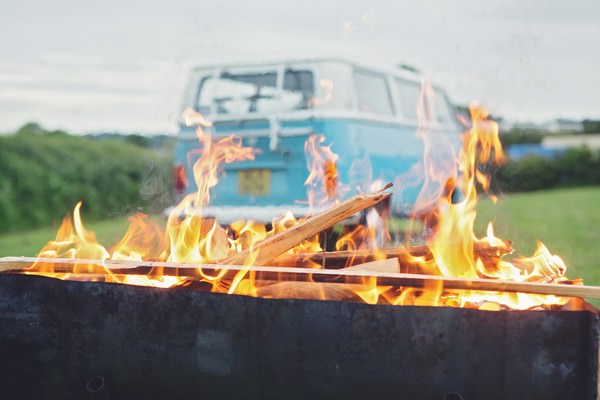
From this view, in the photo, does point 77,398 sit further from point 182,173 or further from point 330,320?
point 182,173

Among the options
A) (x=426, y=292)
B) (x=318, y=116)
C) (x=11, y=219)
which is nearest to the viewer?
(x=426, y=292)

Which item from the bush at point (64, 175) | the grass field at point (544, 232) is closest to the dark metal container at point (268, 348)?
the grass field at point (544, 232)

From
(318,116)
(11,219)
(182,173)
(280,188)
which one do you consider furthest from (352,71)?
(11,219)

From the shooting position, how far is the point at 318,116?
7.35 meters

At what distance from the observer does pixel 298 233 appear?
130 inches

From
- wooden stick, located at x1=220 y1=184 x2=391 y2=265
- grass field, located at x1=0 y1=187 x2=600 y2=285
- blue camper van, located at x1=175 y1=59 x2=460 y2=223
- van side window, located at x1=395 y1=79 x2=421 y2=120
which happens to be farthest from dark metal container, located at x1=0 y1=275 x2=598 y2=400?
van side window, located at x1=395 y1=79 x2=421 y2=120

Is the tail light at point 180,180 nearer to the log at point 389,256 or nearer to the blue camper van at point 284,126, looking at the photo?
the blue camper van at point 284,126

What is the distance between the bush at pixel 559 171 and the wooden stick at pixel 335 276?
34590 millimetres

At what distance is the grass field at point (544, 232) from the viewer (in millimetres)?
9234

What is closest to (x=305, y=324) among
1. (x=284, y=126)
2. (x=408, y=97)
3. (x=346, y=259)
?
(x=346, y=259)

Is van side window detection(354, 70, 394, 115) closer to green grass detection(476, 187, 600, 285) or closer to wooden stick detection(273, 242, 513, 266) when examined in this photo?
green grass detection(476, 187, 600, 285)

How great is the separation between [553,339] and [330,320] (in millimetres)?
822

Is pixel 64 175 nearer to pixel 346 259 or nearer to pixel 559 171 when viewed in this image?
pixel 346 259

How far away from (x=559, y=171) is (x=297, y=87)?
31.8 m
